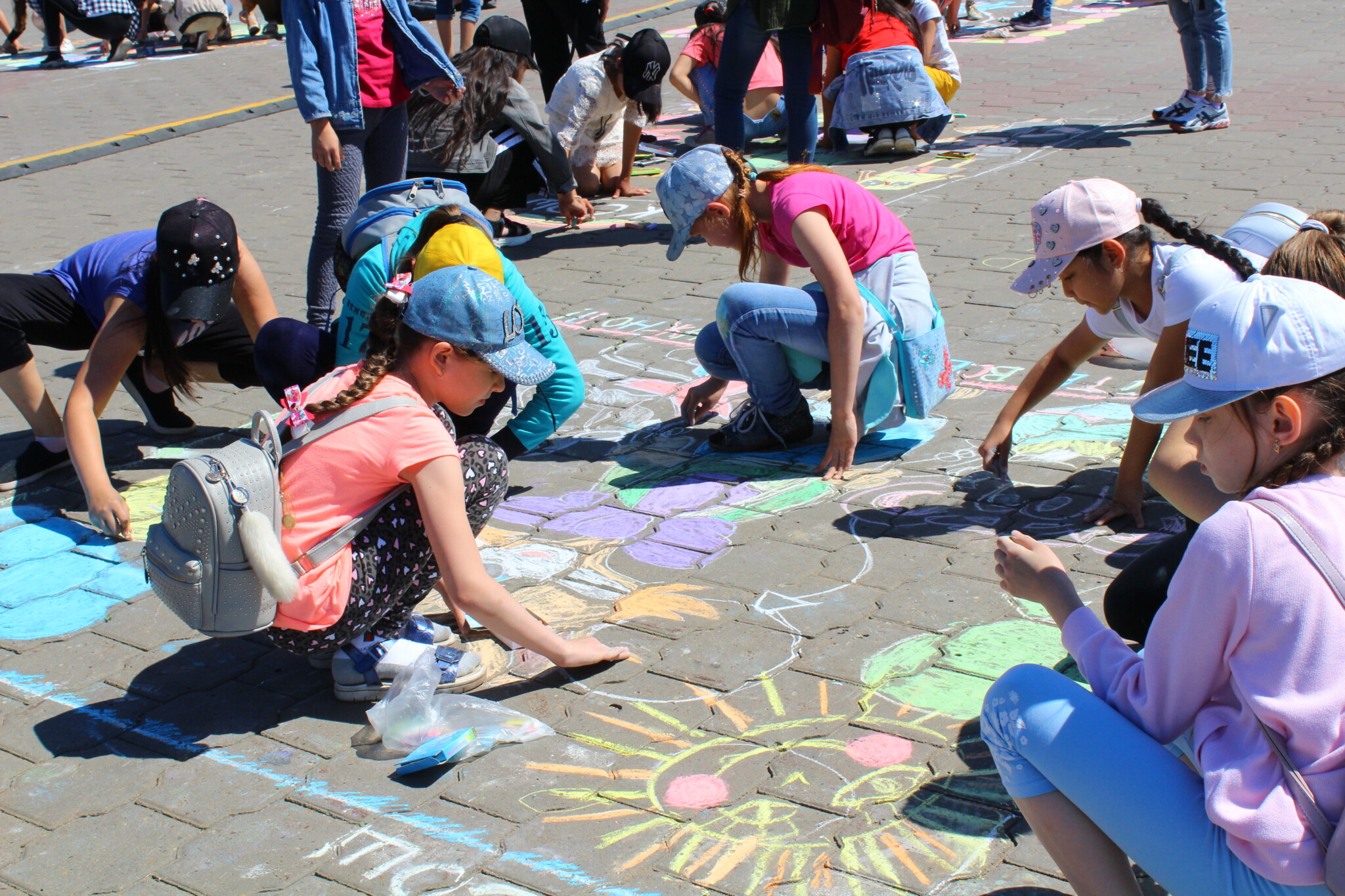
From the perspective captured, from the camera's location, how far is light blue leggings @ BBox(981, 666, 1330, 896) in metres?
1.55

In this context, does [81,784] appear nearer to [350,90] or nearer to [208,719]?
[208,719]

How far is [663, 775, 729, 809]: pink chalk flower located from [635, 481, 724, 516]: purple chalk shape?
4.25ft

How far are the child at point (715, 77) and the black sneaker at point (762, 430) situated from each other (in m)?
4.72

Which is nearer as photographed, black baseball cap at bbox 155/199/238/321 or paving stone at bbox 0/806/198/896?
paving stone at bbox 0/806/198/896

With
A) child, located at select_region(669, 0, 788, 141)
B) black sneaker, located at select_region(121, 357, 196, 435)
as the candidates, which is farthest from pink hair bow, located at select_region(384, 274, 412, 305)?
child, located at select_region(669, 0, 788, 141)

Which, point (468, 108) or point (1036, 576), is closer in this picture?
point (1036, 576)

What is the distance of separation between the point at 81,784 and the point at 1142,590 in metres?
2.06

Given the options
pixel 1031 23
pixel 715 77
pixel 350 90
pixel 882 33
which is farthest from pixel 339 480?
pixel 1031 23

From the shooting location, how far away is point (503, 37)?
6.04 meters

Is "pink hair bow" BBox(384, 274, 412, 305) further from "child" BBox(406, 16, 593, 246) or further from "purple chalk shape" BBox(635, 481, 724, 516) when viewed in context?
"child" BBox(406, 16, 593, 246)

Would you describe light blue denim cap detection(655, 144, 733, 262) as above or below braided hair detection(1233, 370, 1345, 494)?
above

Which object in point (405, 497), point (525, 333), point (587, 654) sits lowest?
point (587, 654)

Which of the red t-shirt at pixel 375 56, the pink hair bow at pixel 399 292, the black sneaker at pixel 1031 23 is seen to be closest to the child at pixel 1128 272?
the pink hair bow at pixel 399 292

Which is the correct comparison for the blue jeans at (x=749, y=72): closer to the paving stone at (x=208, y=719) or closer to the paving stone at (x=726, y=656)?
the paving stone at (x=726, y=656)
